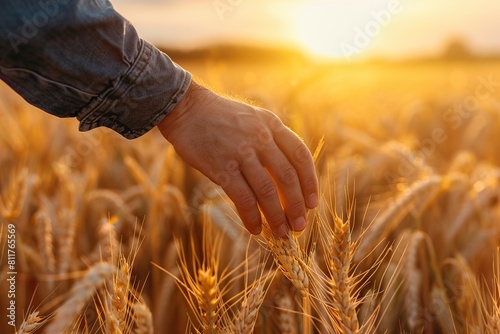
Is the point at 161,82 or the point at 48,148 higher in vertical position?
the point at 161,82

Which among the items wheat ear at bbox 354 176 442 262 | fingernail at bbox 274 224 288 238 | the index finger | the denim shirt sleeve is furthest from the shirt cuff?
wheat ear at bbox 354 176 442 262

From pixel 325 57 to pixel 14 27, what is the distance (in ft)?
4.88

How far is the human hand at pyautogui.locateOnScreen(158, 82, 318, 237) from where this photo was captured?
111 cm

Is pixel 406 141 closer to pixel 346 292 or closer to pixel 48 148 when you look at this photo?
pixel 48 148

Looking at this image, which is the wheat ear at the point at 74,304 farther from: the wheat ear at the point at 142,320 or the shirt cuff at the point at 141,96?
the shirt cuff at the point at 141,96

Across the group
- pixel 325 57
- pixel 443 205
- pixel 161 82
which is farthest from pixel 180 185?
pixel 161 82

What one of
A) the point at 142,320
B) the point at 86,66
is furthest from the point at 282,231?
the point at 86,66

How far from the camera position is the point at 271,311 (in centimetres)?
162

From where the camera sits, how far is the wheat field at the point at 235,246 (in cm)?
108

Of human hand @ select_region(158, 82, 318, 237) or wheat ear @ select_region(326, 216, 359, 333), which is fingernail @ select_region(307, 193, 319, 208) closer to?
human hand @ select_region(158, 82, 318, 237)

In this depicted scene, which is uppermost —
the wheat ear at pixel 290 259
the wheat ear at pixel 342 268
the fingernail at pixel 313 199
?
the wheat ear at pixel 342 268

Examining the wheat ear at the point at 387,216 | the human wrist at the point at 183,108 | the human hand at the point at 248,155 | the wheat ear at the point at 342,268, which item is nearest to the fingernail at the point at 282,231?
the human hand at the point at 248,155

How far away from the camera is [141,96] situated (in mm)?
1124

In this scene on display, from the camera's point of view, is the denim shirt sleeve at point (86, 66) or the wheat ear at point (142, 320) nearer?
the denim shirt sleeve at point (86, 66)
